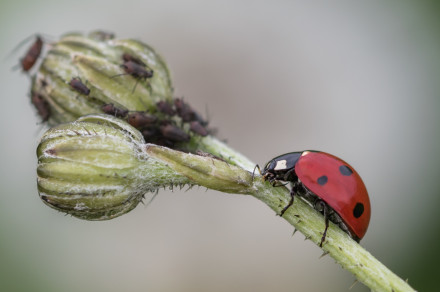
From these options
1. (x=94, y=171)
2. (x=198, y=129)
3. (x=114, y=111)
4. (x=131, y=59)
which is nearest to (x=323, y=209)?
(x=198, y=129)

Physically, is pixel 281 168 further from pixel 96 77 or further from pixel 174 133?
pixel 96 77

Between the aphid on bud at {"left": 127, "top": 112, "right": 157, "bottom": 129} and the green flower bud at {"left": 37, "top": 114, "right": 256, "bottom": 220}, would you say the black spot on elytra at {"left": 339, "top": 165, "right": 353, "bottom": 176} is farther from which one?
the aphid on bud at {"left": 127, "top": 112, "right": 157, "bottom": 129}

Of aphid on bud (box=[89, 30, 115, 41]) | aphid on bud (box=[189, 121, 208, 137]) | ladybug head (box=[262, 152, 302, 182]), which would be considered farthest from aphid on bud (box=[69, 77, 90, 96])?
ladybug head (box=[262, 152, 302, 182])

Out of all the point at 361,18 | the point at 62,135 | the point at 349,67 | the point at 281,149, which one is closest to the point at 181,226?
the point at 281,149

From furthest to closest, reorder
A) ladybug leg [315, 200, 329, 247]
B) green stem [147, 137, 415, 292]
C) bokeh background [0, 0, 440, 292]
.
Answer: bokeh background [0, 0, 440, 292], ladybug leg [315, 200, 329, 247], green stem [147, 137, 415, 292]

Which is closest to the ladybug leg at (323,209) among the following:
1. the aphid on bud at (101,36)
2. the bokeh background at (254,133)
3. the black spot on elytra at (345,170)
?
the black spot on elytra at (345,170)

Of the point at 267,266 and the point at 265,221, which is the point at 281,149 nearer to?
the point at 265,221

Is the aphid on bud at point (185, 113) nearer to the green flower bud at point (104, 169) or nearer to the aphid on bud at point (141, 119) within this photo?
the aphid on bud at point (141, 119)

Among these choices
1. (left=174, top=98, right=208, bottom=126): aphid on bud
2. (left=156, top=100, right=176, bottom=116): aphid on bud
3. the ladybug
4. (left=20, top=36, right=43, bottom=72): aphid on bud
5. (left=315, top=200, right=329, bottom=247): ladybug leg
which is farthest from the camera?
(left=20, top=36, right=43, bottom=72): aphid on bud
